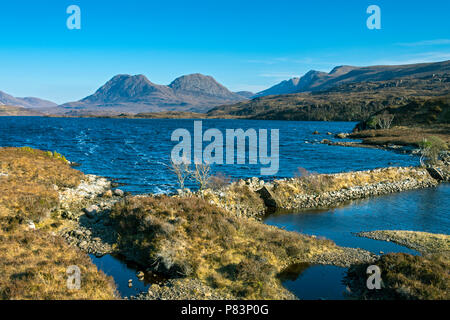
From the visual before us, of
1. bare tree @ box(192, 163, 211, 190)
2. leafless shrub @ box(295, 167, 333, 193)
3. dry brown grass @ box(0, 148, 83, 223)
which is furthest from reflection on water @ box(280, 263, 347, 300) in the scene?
dry brown grass @ box(0, 148, 83, 223)

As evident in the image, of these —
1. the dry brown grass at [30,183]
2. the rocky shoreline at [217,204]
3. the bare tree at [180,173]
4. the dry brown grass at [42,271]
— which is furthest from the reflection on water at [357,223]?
the dry brown grass at [30,183]

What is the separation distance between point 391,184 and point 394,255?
2578 centimetres

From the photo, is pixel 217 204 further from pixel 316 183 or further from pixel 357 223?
pixel 316 183

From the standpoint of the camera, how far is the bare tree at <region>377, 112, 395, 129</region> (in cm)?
12340

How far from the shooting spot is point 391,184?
129ft

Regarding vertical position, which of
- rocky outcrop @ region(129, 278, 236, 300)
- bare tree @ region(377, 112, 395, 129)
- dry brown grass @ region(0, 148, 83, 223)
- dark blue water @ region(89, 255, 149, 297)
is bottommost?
dark blue water @ region(89, 255, 149, 297)

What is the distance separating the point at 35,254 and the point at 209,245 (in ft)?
32.7

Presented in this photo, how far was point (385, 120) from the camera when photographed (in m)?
126

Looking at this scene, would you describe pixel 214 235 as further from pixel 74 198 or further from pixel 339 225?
pixel 74 198

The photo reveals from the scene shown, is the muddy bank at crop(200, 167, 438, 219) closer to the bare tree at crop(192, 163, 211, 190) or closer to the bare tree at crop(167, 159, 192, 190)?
the bare tree at crop(192, 163, 211, 190)

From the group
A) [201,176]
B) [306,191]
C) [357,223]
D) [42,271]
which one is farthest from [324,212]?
[42,271]

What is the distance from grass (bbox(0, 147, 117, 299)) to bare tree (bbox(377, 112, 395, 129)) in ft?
419

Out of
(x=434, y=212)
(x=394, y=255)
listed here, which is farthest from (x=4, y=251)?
(x=434, y=212)
